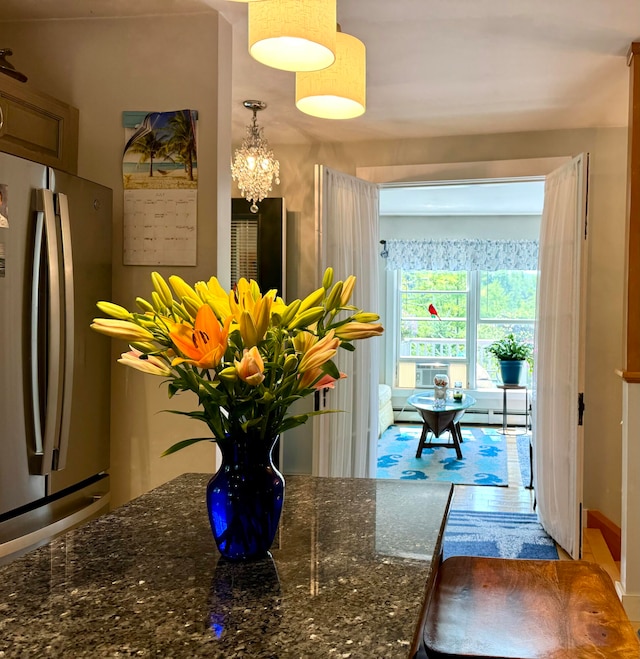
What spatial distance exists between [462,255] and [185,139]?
20.0 ft

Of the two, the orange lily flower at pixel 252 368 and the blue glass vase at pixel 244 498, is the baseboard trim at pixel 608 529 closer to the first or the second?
the blue glass vase at pixel 244 498

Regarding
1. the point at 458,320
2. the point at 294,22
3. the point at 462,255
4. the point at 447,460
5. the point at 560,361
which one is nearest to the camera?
the point at 294,22

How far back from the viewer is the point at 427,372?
833 cm

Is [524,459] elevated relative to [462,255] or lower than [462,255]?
lower

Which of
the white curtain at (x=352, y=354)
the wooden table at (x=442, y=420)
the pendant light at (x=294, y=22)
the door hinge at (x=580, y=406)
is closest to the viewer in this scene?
the pendant light at (x=294, y=22)

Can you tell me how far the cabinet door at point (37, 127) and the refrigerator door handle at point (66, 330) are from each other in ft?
1.07

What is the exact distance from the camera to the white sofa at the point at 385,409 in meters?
7.27

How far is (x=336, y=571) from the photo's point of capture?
104 cm

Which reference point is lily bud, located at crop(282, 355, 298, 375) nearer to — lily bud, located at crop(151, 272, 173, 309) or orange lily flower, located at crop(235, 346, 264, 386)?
orange lily flower, located at crop(235, 346, 264, 386)

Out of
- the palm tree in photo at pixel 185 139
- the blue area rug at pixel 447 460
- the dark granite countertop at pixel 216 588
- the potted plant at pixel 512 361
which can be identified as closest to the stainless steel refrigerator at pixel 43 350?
the palm tree in photo at pixel 185 139

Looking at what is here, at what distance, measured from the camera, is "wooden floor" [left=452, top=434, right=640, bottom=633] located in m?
3.75

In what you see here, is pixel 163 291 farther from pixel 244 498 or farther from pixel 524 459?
pixel 524 459

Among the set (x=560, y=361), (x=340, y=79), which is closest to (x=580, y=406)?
(x=560, y=361)

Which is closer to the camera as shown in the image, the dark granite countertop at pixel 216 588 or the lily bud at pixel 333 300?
the dark granite countertop at pixel 216 588
